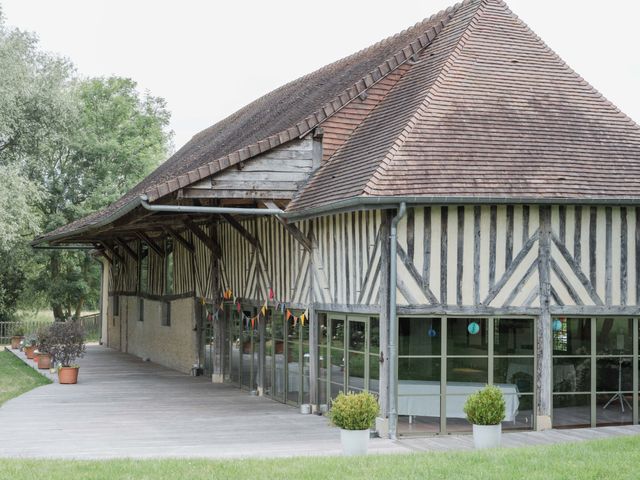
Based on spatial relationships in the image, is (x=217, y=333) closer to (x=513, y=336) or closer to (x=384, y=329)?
(x=384, y=329)

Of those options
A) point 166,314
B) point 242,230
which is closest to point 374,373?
point 242,230

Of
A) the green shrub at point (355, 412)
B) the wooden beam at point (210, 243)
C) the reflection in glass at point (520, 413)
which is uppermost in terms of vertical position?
the wooden beam at point (210, 243)

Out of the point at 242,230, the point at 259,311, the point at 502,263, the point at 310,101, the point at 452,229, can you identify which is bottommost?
the point at 259,311

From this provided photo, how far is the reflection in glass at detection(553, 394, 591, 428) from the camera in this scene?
12867 mm

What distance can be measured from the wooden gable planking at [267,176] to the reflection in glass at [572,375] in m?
4.77

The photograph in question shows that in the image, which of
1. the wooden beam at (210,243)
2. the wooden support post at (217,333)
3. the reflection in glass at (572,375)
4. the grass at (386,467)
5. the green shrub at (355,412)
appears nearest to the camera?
the grass at (386,467)

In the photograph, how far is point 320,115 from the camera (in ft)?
48.8

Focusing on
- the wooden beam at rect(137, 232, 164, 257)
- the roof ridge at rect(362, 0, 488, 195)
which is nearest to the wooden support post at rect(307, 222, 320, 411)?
the roof ridge at rect(362, 0, 488, 195)

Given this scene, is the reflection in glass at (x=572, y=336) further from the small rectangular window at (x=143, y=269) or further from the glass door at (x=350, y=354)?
the small rectangular window at (x=143, y=269)

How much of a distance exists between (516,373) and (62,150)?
2896 centimetres

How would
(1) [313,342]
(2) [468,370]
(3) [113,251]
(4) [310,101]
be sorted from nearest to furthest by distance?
1. (2) [468,370]
2. (1) [313,342]
3. (4) [310,101]
4. (3) [113,251]

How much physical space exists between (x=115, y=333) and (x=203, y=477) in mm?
22880

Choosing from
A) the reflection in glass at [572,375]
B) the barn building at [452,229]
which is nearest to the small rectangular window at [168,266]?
the barn building at [452,229]

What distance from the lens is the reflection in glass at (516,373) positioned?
1258 cm
